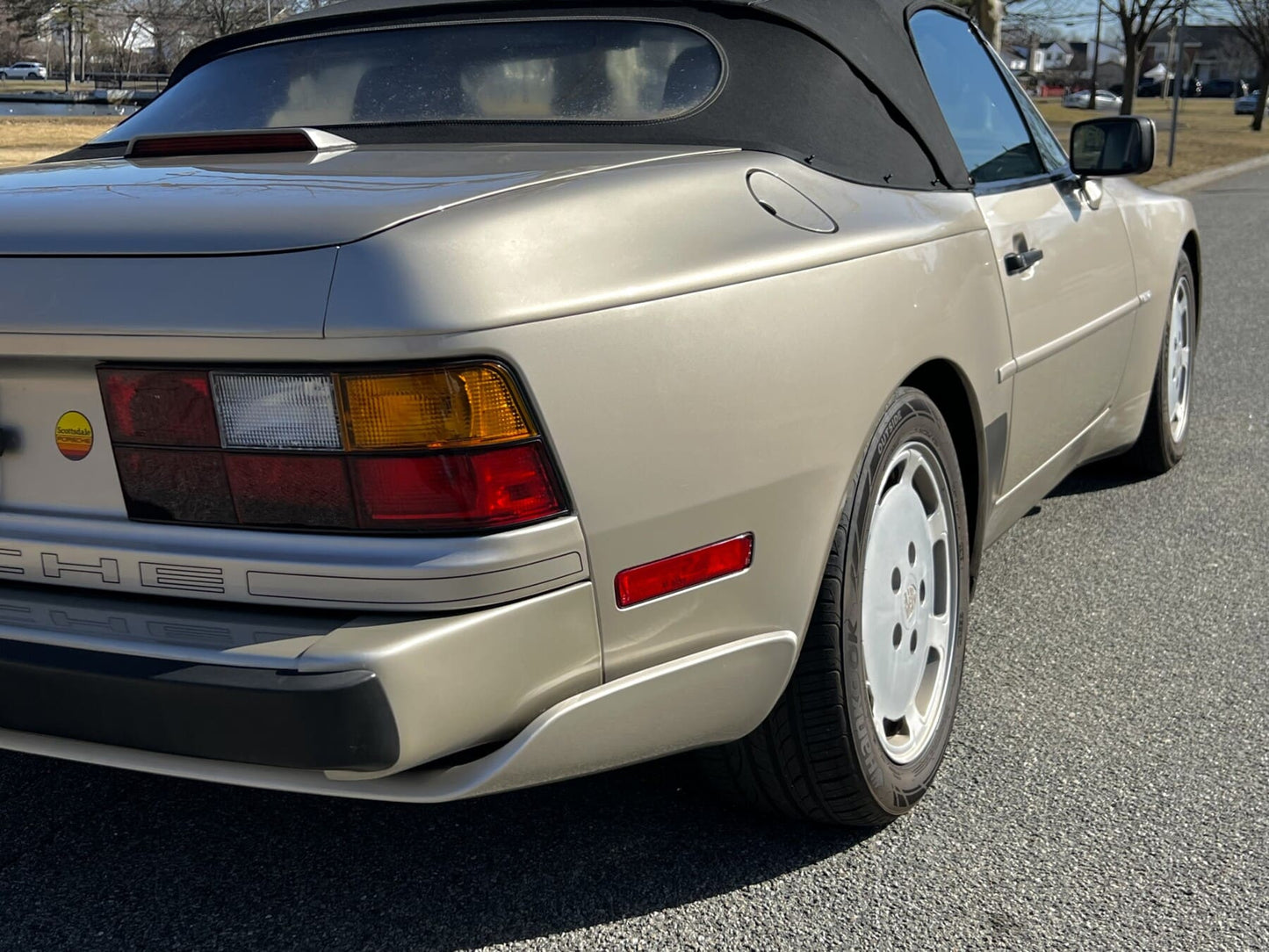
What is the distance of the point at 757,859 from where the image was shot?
2.48 m

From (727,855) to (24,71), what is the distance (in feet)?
301

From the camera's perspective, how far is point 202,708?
6.08 feet

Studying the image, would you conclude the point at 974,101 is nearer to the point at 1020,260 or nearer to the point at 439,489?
the point at 1020,260

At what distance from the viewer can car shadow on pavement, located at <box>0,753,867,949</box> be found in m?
2.29

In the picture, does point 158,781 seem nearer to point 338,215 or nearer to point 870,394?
point 338,215

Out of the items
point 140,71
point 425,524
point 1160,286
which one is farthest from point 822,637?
point 140,71

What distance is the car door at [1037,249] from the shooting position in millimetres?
3133

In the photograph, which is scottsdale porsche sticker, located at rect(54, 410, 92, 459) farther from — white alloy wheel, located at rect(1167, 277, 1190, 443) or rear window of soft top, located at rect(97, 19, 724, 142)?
white alloy wheel, located at rect(1167, 277, 1190, 443)

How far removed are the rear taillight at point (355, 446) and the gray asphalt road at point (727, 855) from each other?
780mm

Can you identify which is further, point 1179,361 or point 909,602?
point 1179,361

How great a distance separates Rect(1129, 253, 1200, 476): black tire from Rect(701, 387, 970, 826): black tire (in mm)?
2387

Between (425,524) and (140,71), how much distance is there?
83.7m

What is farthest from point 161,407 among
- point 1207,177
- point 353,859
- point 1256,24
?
point 1256,24

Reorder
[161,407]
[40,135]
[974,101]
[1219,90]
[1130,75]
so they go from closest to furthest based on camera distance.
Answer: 1. [161,407]
2. [974,101]
3. [40,135]
4. [1130,75]
5. [1219,90]
